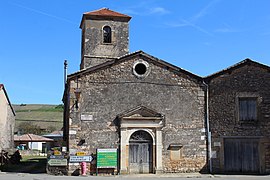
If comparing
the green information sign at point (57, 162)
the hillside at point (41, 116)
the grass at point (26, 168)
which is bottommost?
the grass at point (26, 168)

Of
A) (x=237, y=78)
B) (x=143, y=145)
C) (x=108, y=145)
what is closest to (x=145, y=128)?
(x=143, y=145)

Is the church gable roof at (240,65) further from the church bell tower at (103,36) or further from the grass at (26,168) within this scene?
A: the grass at (26,168)

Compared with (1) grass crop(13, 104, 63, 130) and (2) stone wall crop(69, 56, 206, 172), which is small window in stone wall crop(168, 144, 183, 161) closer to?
(2) stone wall crop(69, 56, 206, 172)

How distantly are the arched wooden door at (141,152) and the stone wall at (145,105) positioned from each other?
0.78 metres

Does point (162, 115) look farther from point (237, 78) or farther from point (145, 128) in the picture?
point (237, 78)

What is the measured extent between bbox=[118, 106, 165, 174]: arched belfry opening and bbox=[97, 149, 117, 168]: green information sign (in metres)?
0.41

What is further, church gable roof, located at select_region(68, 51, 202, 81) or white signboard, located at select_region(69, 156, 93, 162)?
church gable roof, located at select_region(68, 51, 202, 81)

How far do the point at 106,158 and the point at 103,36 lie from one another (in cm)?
1049

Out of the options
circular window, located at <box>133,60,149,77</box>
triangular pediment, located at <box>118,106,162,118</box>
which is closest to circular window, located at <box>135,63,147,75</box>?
circular window, located at <box>133,60,149,77</box>

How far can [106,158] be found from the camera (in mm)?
18641

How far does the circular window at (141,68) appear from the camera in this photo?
2008 cm

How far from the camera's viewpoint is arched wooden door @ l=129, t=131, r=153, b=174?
62.7 ft

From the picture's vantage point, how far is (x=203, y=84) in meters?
20.5

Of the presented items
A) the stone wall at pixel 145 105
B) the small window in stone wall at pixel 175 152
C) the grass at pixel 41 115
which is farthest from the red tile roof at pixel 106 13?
the grass at pixel 41 115
